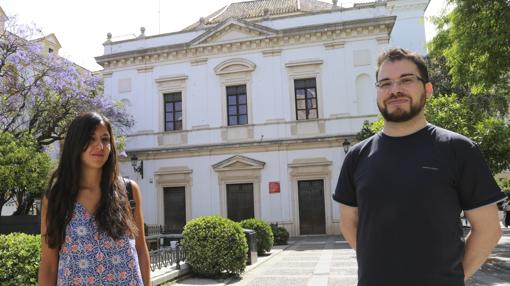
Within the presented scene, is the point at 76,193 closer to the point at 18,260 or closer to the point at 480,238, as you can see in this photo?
the point at 480,238

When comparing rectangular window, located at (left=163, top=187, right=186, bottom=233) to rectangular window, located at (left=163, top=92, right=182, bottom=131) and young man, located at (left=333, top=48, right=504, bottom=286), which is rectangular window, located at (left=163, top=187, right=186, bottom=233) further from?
young man, located at (left=333, top=48, right=504, bottom=286)

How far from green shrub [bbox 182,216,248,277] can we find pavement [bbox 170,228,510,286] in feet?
0.83

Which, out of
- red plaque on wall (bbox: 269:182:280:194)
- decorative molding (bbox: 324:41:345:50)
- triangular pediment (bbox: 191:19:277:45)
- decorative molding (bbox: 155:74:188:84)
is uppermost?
triangular pediment (bbox: 191:19:277:45)

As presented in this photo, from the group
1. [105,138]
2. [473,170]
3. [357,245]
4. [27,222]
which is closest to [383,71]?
[473,170]

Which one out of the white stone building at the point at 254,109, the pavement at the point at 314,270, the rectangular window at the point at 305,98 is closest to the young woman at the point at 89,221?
the pavement at the point at 314,270

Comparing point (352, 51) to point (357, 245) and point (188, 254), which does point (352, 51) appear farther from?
point (357, 245)

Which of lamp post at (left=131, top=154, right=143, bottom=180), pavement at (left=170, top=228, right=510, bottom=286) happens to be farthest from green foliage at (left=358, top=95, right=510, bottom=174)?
lamp post at (left=131, top=154, right=143, bottom=180)

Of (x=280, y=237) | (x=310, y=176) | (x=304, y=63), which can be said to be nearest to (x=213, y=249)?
(x=280, y=237)

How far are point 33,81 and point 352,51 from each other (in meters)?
14.0

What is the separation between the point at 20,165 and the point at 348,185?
38.9 feet

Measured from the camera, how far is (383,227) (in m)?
2.38

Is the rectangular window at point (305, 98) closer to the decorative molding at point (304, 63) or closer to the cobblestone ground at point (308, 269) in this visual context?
the decorative molding at point (304, 63)

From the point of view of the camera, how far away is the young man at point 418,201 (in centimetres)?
232

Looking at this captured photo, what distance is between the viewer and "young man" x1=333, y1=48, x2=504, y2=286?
2320 mm
